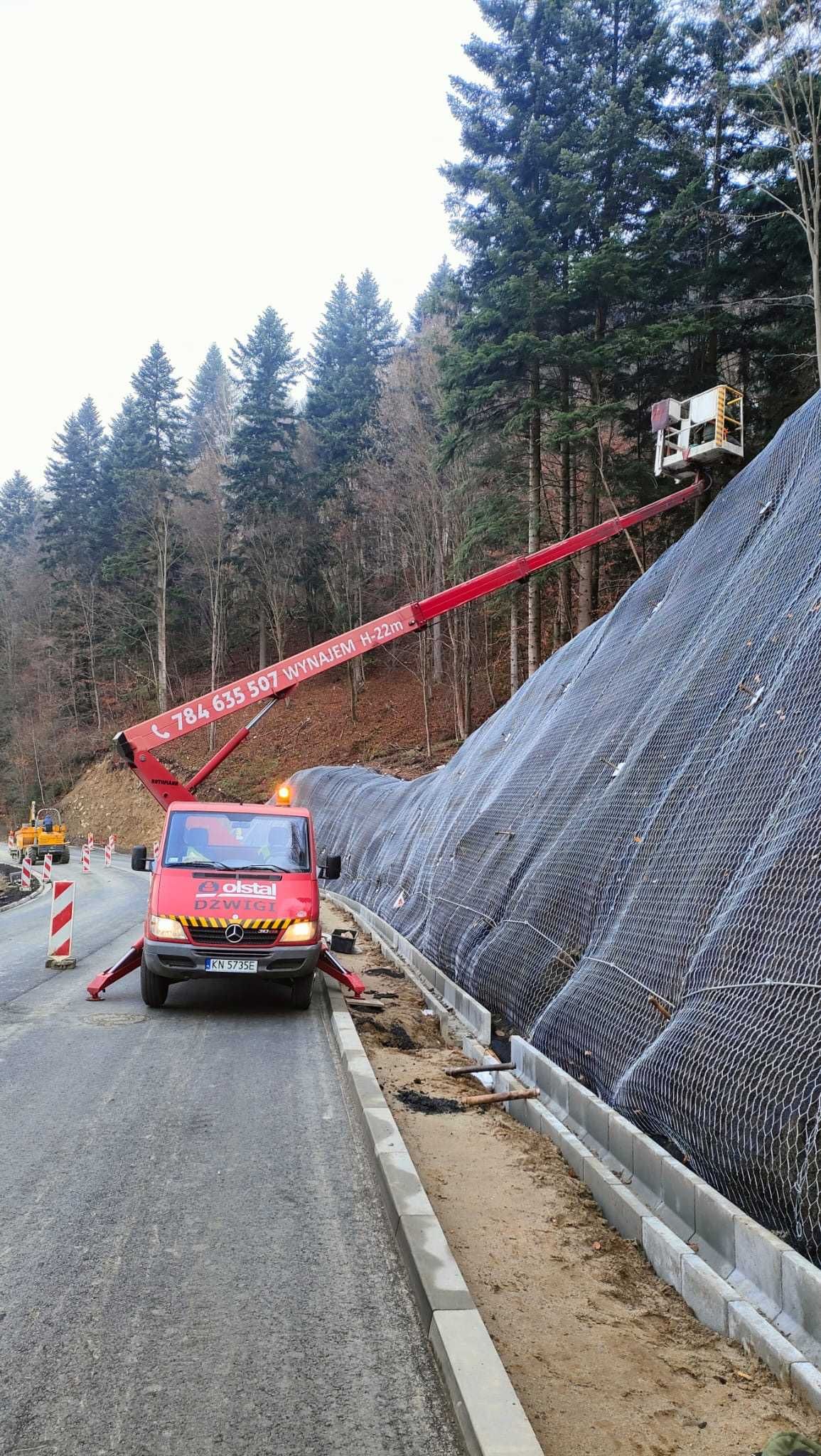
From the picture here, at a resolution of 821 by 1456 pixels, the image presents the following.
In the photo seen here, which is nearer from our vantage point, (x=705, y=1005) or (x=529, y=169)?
(x=705, y=1005)

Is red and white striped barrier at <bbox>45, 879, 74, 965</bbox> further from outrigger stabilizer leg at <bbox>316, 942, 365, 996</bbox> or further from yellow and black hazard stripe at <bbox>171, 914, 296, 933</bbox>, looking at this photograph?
outrigger stabilizer leg at <bbox>316, 942, 365, 996</bbox>

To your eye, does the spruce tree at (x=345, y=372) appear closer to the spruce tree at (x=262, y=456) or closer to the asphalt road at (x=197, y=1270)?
the spruce tree at (x=262, y=456)

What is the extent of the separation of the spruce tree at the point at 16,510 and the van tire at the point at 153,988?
63686 mm

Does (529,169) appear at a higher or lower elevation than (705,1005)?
higher

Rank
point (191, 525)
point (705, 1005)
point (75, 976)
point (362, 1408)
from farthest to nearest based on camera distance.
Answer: point (191, 525) < point (75, 976) < point (705, 1005) < point (362, 1408)

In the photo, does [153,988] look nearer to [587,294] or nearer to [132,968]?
[132,968]

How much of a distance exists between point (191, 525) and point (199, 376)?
38.6m

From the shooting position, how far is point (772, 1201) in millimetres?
3461

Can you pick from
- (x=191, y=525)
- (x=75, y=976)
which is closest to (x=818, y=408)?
(x=75, y=976)

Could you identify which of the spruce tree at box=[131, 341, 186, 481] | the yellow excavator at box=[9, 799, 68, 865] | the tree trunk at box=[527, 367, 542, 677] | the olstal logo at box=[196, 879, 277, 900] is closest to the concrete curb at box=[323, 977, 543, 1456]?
the olstal logo at box=[196, 879, 277, 900]

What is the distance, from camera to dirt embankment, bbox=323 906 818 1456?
8.93 feet

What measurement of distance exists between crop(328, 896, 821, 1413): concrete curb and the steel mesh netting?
0.53 feet

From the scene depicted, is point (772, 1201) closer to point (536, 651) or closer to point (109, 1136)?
point (109, 1136)


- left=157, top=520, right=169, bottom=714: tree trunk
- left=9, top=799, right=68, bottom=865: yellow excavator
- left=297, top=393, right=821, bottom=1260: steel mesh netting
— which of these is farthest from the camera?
left=157, top=520, right=169, bottom=714: tree trunk
